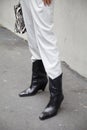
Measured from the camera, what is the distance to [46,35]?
3639 mm

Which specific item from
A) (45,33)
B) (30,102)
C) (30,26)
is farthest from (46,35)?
(30,102)

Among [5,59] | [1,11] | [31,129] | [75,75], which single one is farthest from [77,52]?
[1,11]

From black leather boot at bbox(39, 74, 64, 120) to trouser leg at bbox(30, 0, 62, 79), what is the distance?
0.08 meters

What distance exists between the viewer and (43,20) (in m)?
3.59

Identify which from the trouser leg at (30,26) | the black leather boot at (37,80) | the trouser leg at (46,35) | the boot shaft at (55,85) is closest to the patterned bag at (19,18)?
the trouser leg at (30,26)

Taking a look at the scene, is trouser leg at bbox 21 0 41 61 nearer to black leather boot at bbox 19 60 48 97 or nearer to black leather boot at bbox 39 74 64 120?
black leather boot at bbox 19 60 48 97

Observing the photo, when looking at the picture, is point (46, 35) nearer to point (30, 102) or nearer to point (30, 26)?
point (30, 26)

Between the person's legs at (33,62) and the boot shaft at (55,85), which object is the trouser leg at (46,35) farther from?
the person's legs at (33,62)

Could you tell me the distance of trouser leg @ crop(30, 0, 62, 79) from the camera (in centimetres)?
357

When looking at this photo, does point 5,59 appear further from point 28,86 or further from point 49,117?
point 49,117

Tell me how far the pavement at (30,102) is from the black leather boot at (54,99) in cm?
5

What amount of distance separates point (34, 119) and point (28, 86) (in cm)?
84

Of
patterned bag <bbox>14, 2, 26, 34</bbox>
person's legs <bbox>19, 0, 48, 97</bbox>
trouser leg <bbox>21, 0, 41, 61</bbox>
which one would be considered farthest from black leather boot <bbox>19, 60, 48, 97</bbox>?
patterned bag <bbox>14, 2, 26, 34</bbox>

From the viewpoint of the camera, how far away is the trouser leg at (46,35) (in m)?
3.57
